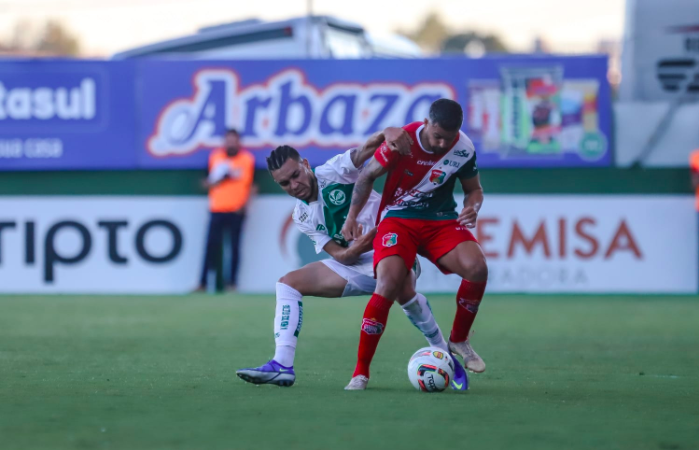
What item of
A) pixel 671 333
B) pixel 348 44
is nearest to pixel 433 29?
pixel 348 44

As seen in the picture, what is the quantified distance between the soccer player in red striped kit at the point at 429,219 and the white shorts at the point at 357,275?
0.91 ft

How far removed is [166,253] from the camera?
16.4 metres

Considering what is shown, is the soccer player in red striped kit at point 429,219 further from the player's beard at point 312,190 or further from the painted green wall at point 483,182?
the painted green wall at point 483,182

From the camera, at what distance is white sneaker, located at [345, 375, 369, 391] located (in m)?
6.82

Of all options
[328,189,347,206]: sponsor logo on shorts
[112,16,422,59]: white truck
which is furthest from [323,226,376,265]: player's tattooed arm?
[112,16,422,59]: white truck

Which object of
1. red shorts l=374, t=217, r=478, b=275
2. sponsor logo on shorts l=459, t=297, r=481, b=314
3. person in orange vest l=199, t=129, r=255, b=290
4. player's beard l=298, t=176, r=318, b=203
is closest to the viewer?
red shorts l=374, t=217, r=478, b=275

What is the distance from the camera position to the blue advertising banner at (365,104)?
1609 cm

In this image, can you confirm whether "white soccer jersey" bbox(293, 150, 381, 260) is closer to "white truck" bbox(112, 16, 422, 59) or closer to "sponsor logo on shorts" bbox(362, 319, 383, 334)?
"sponsor logo on shorts" bbox(362, 319, 383, 334)

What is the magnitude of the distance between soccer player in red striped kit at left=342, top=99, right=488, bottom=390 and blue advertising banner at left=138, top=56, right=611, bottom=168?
8.56 metres

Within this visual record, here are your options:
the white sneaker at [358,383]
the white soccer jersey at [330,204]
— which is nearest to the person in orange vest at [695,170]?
the white soccer jersey at [330,204]

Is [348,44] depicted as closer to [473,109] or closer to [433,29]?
[473,109]

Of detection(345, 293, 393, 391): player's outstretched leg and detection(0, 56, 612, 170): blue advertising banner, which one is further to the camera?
detection(0, 56, 612, 170): blue advertising banner

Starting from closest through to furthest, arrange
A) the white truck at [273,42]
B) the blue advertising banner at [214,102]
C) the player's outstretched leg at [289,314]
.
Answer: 1. the player's outstretched leg at [289,314]
2. the blue advertising banner at [214,102]
3. the white truck at [273,42]

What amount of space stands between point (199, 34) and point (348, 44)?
251 centimetres
